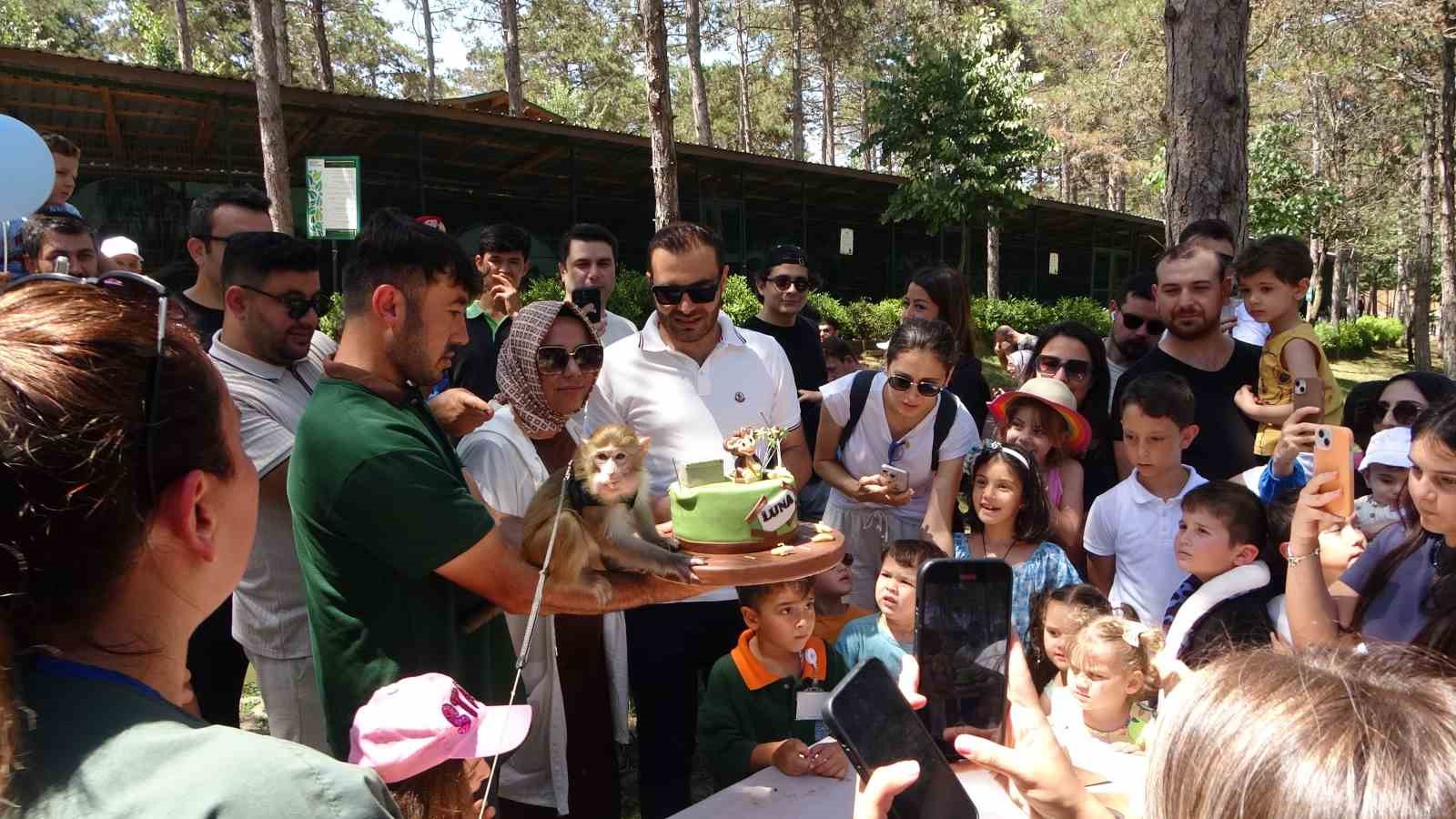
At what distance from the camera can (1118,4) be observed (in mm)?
27250

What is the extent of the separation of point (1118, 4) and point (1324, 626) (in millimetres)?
29884

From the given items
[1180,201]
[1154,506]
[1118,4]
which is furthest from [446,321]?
[1118,4]

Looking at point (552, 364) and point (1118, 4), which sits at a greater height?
point (1118, 4)

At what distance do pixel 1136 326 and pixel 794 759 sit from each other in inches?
134

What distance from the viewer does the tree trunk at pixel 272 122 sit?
10070mm

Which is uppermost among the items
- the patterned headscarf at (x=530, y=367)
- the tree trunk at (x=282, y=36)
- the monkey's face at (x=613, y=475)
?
the tree trunk at (x=282, y=36)

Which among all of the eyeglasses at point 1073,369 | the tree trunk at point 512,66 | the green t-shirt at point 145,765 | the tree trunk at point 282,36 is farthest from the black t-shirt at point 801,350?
the tree trunk at point 282,36

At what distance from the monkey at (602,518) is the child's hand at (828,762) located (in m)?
0.57

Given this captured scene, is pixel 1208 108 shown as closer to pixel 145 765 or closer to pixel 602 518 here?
pixel 602 518

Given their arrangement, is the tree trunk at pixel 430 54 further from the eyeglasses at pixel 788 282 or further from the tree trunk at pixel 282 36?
the eyeglasses at pixel 788 282

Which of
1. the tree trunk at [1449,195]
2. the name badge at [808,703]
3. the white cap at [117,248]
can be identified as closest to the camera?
the name badge at [808,703]

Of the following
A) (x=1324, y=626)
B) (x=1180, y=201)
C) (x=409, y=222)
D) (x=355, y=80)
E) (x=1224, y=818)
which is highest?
(x=355, y=80)

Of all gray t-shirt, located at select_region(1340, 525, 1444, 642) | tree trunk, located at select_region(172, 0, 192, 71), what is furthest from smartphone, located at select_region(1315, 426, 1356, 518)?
tree trunk, located at select_region(172, 0, 192, 71)

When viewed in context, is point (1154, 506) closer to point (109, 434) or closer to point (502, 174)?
point (109, 434)
